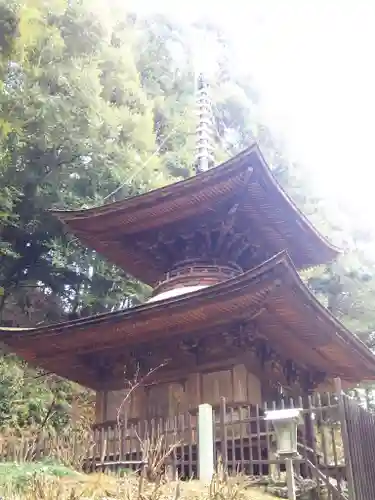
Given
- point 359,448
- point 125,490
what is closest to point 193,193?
point 359,448

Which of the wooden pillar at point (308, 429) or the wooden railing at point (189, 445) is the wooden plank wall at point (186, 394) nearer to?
the wooden railing at point (189, 445)

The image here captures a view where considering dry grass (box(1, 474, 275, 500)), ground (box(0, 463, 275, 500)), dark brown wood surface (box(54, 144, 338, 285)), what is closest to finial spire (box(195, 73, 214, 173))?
dark brown wood surface (box(54, 144, 338, 285))

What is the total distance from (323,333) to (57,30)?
38.6 feet

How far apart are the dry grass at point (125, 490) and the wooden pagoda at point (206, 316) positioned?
260 centimetres

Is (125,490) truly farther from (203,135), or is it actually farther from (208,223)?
(203,135)

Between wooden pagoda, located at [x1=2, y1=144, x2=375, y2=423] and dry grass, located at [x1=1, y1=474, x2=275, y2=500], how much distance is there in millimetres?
2596

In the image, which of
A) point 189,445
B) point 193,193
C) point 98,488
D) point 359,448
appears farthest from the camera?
point 193,193

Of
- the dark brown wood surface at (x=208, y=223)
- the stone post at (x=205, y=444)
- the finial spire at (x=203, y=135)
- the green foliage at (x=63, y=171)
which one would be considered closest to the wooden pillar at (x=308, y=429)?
the stone post at (x=205, y=444)

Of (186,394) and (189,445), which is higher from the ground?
(186,394)

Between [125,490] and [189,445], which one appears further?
[189,445]

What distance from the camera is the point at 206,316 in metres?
8.86

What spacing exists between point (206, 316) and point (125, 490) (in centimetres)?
362

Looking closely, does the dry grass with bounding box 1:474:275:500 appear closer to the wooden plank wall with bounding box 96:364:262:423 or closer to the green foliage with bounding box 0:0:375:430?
the wooden plank wall with bounding box 96:364:262:423

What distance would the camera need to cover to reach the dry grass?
17.4ft
